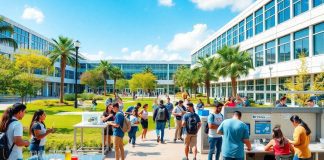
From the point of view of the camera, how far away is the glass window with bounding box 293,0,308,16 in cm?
2897

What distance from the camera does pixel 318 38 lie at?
26.8m

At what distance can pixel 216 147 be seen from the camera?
9500mm

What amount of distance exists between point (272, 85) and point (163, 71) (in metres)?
71.4

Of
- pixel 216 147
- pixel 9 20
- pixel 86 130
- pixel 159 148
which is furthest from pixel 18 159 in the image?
pixel 9 20

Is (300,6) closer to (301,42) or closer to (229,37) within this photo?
(301,42)

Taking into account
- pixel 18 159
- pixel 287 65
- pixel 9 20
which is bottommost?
pixel 18 159

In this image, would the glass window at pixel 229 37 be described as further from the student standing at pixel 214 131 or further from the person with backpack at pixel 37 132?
the person with backpack at pixel 37 132

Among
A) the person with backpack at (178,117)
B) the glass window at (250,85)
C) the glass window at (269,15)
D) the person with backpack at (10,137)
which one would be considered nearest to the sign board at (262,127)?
the person with backpack at (178,117)

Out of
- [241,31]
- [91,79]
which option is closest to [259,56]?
[241,31]

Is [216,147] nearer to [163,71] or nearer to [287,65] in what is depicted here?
[287,65]

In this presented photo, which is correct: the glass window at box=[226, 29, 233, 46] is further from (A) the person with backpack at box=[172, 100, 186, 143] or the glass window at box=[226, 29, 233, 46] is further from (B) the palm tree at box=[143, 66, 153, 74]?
(B) the palm tree at box=[143, 66, 153, 74]

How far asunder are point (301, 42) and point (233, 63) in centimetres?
812

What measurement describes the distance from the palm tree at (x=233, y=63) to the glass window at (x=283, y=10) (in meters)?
5.50

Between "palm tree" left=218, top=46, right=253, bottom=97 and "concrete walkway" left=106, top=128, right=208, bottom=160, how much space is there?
22.8 metres
